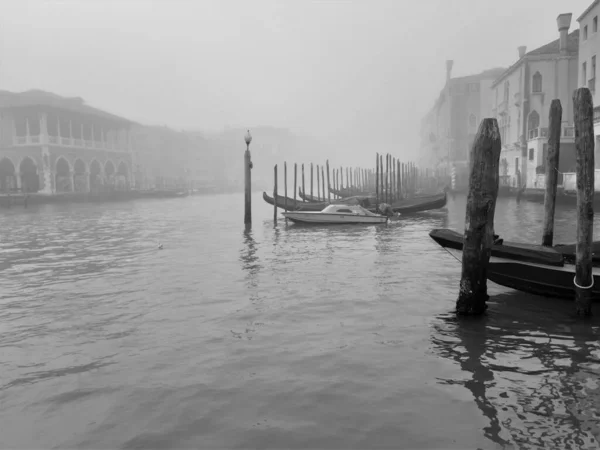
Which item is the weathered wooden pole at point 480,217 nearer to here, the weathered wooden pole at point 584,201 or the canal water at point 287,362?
the canal water at point 287,362

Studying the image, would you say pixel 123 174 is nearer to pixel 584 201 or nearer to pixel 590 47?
pixel 590 47

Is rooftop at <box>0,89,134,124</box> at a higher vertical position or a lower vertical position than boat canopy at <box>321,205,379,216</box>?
higher

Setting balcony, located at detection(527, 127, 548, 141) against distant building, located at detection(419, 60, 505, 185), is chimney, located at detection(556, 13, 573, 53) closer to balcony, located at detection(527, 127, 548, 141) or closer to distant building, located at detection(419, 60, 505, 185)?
balcony, located at detection(527, 127, 548, 141)

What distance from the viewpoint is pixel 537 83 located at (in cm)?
3356

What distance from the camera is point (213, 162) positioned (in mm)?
92188

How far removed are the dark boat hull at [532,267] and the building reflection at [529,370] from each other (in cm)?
26

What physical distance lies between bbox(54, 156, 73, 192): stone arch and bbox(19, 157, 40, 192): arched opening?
5.26 feet

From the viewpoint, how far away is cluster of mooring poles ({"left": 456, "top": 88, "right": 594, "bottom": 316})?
6211mm

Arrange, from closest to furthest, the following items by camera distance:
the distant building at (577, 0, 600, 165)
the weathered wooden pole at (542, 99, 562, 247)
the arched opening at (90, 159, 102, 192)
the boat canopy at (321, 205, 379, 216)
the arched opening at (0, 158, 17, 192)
→ the weathered wooden pole at (542, 99, 562, 247)
the boat canopy at (321, 205, 379, 216)
the distant building at (577, 0, 600, 165)
the arched opening at (0, 158, 17, 192)
the arched opening at (90, 159, 102, 192)

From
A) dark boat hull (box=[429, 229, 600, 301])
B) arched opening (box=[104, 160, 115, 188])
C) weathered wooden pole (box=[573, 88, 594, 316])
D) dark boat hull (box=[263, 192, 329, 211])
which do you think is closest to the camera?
weathered wooden pole (box=[573, 88, 594, 316])

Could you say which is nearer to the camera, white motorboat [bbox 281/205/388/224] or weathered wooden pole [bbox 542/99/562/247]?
weathered wooden pole [bbox 542/99/562/247]

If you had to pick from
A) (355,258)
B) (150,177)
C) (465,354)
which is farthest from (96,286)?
(150,177)

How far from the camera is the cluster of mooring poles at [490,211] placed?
6.21 metres

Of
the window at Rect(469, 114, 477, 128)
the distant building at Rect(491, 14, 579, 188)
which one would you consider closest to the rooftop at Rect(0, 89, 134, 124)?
the distant building at Rect(491, 14, 579, 188)
